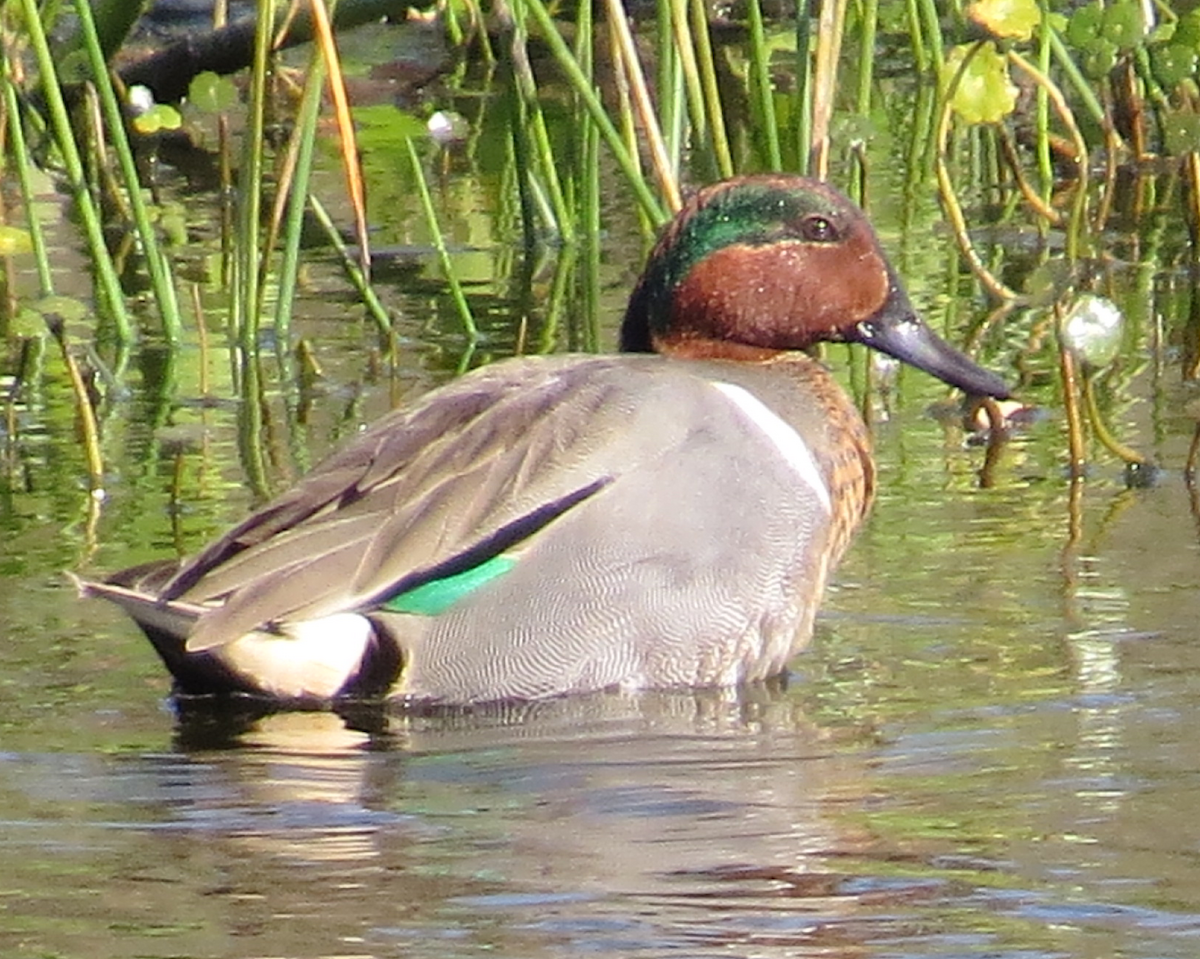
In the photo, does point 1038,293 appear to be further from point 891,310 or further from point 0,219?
point 0,219

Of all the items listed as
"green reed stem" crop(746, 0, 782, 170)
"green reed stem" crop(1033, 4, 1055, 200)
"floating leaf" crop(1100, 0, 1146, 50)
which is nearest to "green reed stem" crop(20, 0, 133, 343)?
"green reed stem" crop(746, 0, 782, 170)

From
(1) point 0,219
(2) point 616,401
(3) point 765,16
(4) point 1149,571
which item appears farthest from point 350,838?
(3) point 765,16

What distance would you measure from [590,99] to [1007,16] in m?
0.93

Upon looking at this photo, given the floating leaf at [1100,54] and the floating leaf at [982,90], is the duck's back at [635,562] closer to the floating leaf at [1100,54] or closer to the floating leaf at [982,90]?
the floating leaf at [982,90]

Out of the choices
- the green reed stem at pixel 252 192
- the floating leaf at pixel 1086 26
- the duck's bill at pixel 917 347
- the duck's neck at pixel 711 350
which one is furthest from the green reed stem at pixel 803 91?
the green reed stem at pixel 252 192

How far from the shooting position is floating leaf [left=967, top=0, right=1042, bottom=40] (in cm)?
642

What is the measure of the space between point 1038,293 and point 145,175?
505cm

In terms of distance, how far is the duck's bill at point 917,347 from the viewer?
5.81 m

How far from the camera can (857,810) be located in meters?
4.23

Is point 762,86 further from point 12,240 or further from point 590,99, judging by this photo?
point 12,240

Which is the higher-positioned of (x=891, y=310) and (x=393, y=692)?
(x=891, y=310)

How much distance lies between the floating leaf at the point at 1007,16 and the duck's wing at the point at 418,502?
159 centimetres

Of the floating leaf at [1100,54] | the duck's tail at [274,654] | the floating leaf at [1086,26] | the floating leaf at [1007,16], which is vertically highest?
the floating leaf at [1007,16]

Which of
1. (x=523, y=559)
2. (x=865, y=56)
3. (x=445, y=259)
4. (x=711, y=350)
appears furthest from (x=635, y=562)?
(x=445, y=259)
